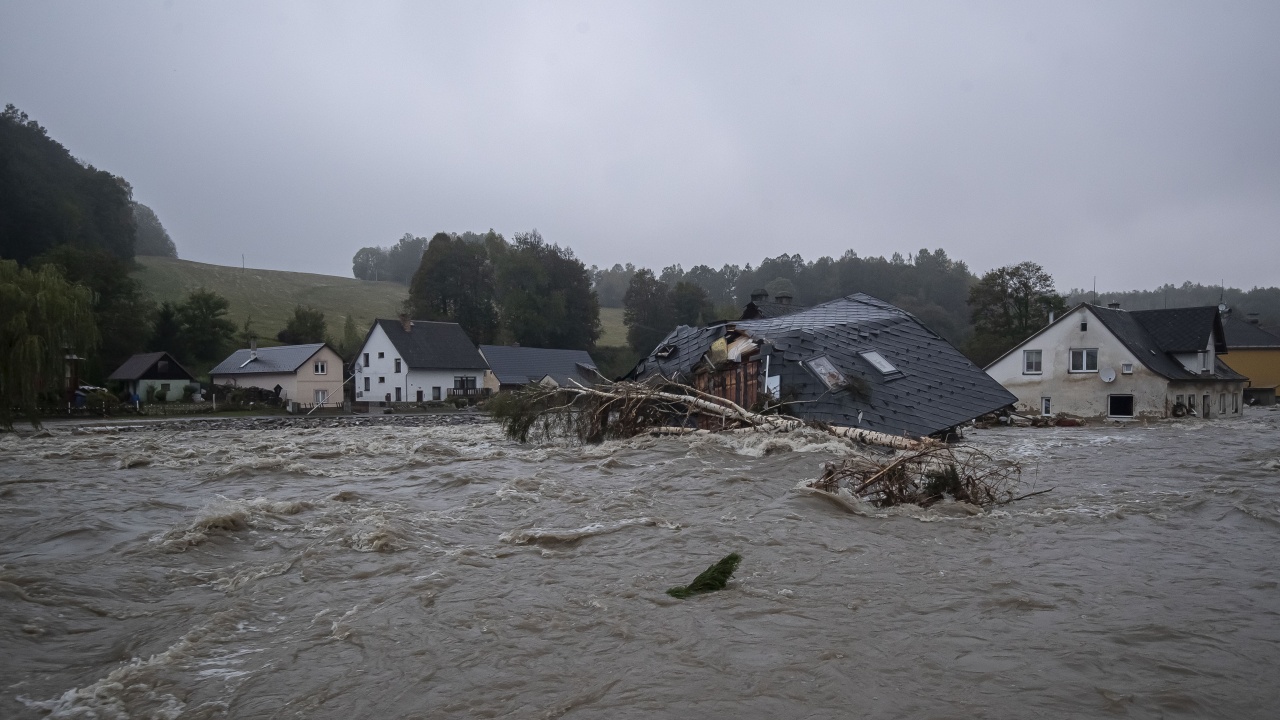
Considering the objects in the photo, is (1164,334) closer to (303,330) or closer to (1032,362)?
(1032,362)

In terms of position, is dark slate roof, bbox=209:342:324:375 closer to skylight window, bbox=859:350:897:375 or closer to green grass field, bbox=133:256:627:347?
green grass field, bbox=133:256:627:347

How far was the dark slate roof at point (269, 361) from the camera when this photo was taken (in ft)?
157

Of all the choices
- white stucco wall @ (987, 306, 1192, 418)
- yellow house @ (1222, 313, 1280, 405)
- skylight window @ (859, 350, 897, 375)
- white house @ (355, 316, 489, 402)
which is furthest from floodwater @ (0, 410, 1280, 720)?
yellow house @ (1222, 313, 1280, 405)

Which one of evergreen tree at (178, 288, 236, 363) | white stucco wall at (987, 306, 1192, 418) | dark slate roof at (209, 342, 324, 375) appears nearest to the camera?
white stucco wall at (987, 306, 1192, 418)

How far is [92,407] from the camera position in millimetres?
32781

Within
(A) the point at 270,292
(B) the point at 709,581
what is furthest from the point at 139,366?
(B) the point at 709,581

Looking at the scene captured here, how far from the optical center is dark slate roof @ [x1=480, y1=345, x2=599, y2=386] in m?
52.5

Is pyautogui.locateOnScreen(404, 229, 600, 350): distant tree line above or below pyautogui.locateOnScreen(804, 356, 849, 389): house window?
above

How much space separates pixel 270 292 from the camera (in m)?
85.6

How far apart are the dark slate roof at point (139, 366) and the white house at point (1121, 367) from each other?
149 feet

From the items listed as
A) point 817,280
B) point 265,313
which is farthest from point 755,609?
point 265,313

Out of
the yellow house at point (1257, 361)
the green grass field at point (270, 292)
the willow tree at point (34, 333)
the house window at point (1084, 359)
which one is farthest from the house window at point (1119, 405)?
the green grass field at point (270, 292)

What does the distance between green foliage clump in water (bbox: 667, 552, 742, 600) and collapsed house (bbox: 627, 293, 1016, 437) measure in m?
9.27

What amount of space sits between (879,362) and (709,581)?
39.1 feet
